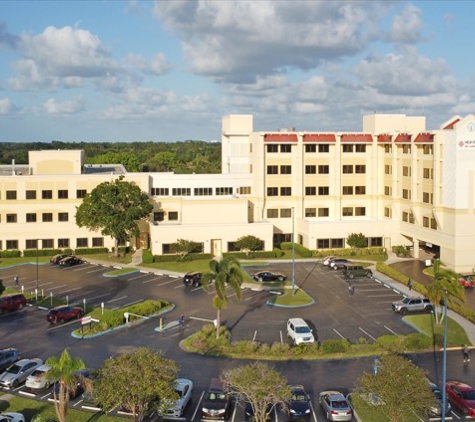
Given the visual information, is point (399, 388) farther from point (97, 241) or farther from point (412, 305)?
point (97, 241)

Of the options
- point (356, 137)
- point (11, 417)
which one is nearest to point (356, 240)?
point (356, 137)

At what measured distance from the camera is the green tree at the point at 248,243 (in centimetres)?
7406

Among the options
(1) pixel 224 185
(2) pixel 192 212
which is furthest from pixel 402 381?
(1) pixel 224 185

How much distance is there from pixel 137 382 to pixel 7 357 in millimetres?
15730

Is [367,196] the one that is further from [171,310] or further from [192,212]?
[171,310]

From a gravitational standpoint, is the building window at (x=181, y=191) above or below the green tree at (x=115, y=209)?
above

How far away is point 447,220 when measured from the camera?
66.4 m

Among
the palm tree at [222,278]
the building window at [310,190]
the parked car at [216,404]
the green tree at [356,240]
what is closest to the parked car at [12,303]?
the palm tree at [222,278]

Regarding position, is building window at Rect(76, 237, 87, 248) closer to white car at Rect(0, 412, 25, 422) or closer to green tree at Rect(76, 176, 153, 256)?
green tree at Rect(76, 176, 153, 256)

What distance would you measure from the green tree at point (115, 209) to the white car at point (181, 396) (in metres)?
40.9

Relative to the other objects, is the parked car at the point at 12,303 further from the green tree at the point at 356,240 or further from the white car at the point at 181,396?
the green tree at the point at 356,240

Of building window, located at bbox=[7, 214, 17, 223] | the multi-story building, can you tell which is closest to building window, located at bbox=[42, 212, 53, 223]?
the multi-story building

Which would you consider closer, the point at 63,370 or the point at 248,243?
the point at 63,370

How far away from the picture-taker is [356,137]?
3310 inches
